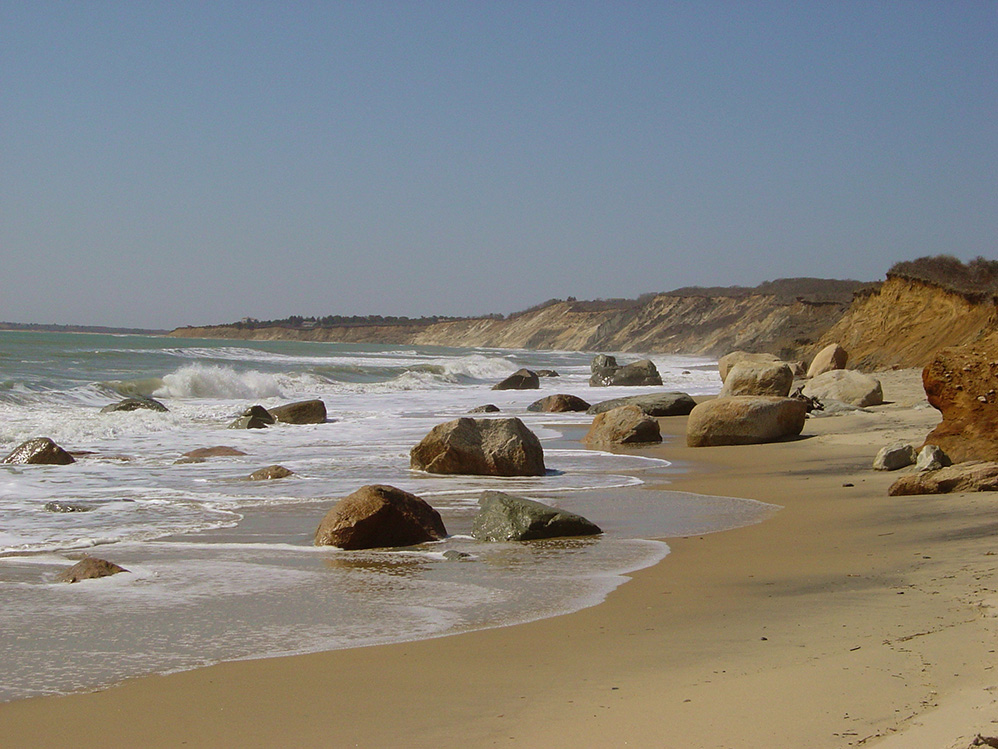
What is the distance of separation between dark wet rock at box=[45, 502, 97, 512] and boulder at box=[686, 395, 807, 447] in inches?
330

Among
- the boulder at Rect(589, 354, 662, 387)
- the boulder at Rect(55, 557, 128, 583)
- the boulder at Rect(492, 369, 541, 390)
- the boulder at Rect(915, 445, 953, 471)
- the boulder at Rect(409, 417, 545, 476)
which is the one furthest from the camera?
the boulder at Rect(589, 354, 662, 387)

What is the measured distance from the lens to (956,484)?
24.4 feet

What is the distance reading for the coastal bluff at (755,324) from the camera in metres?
29.0

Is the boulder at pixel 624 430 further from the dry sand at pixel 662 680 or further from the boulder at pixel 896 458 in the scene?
the dry sand at pixel 662 680

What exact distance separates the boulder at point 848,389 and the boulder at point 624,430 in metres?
4.41

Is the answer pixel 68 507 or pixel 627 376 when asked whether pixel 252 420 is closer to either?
pixel 68 507

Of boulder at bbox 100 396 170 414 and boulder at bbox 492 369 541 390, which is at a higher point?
boulder at bbox 492 369 541 390

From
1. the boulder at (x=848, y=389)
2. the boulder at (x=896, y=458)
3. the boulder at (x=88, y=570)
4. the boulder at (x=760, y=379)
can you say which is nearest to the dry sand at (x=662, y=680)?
the boulder at (x=88, y=570)

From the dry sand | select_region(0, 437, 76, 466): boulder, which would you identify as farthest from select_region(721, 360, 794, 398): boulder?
the dry sand

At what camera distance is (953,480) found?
748cm

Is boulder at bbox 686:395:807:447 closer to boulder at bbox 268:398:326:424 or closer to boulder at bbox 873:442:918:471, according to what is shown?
boulder at bbox 873:442:918:471

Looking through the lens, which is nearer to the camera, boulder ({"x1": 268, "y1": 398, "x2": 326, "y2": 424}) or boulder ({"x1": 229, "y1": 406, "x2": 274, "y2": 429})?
boulder ({"x1": 229, "y1": 406, "x2": 274, "y2": 429})

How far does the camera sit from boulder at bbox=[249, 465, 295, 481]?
10.5 meters

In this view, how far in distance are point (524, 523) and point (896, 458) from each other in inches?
182
